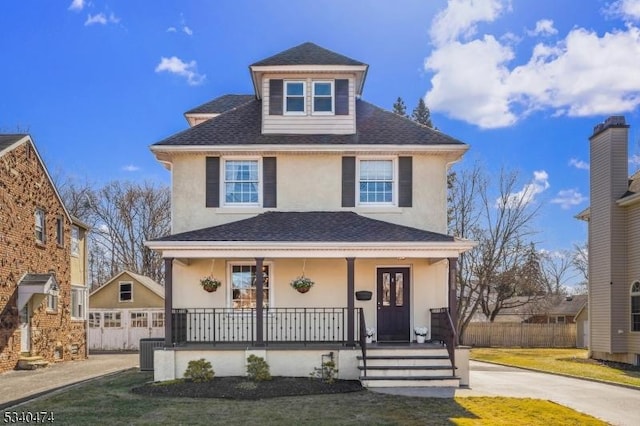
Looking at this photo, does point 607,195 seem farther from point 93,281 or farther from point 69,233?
point 93,281

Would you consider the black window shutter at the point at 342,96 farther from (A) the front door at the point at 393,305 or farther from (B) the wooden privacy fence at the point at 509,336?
(B) the wooden privacy fence at the point at 509,336

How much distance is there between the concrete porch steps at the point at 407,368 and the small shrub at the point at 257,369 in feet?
7.14

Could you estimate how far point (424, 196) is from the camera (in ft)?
55.6

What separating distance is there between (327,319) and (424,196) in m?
4.35

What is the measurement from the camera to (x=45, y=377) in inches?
689

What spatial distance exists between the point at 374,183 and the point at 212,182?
452cm

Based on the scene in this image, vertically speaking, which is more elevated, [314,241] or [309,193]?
[309,193]

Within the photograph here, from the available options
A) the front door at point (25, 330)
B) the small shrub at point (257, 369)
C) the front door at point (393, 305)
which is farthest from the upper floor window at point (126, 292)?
the small shrub at point (257, 369)

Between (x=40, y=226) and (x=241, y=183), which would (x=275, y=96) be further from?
(x=40, y=226)

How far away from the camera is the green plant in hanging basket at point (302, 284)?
50.6ft

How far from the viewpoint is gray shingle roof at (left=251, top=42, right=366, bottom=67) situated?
57.1 ft

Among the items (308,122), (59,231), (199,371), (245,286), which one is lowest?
(199,371)

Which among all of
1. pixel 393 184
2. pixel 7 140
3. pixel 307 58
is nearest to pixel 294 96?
pixel 307 58

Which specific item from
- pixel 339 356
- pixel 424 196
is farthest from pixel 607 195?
pixel 339 356
